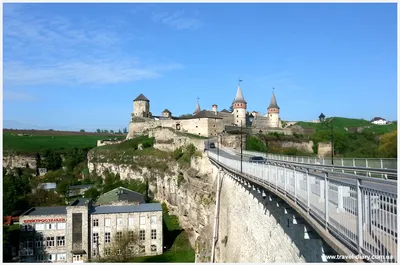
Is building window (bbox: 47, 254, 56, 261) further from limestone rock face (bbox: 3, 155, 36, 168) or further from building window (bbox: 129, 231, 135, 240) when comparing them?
limestone rock face (bbox: 3, 155, 36, 168)

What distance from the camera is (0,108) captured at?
15.7m

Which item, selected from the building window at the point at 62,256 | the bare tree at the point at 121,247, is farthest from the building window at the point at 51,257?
the bare tree at the point at 121,247

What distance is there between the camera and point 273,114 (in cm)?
7794

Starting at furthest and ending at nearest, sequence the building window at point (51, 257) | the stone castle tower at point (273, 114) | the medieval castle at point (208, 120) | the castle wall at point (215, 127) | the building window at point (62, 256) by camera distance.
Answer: the stone castle tower at point (273, 114), the medieval castle at point (208, 120), the castle wall at point (215, 127), the building window at point (51, 257), the building window at point (62, 256)

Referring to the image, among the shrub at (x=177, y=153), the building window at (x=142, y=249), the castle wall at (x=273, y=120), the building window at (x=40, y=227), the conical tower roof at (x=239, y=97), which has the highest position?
the conical tower roof at (x=239, y=97)

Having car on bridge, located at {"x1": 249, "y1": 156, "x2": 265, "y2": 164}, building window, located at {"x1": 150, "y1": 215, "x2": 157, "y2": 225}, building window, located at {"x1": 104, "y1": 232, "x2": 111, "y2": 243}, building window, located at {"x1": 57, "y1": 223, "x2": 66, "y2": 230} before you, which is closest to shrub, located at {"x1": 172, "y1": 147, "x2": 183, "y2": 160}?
building window, located at {"x1": 150, "y1": 215, "x2": 157, "y2": 225}

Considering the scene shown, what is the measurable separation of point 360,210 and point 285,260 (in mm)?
7049

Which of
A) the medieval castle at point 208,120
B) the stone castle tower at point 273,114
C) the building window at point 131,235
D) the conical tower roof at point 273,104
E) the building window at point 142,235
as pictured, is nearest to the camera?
the building window at point 131,235

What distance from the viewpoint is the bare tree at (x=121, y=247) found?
34.1 metres

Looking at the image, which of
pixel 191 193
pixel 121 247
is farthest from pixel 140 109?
pixel 121 247

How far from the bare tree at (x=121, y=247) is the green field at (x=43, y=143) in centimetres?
5745

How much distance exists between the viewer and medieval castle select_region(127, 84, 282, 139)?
5966 cm

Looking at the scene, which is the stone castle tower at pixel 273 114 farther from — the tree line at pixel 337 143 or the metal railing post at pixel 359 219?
the metal railing post at pixel 359 219

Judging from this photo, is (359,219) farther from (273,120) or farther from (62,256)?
(273,120)
